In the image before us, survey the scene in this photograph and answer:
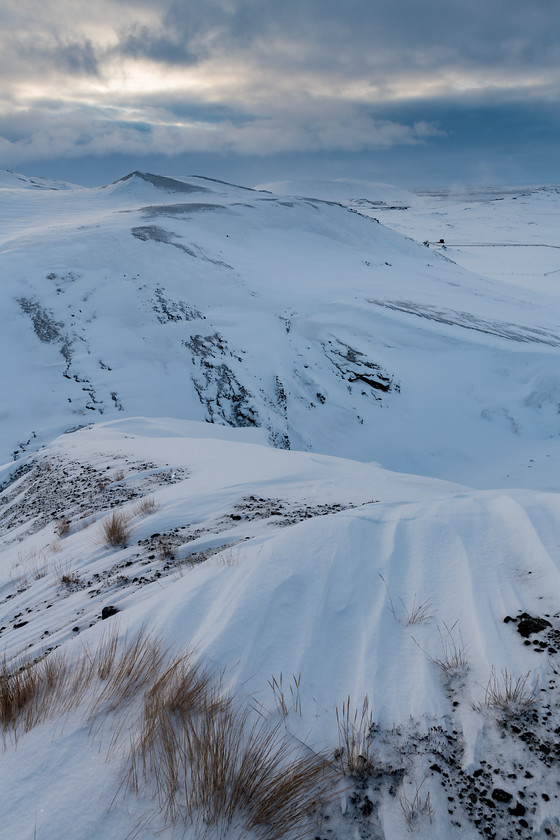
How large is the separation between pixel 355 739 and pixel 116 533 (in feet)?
8.68

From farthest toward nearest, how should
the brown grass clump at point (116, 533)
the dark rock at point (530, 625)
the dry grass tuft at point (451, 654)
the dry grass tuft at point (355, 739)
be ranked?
the brown grass clump at point (116, 533), the dark rock at point (530, 625), the dry grass tuft at point (451, 654), the dry grass tuft at point (355, 739)

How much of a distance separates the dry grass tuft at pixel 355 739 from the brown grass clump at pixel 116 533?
8.15ft

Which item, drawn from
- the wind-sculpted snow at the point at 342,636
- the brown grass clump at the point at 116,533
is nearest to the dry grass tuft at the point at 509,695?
the wind-sculpted snow at the point at 342,636

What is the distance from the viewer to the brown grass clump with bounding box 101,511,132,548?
3.61m

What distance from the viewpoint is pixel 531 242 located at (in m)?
65.5

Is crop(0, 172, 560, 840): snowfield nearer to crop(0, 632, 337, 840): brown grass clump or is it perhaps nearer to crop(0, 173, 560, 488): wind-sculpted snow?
crop(0, 632, 337, 840): brown grass clump

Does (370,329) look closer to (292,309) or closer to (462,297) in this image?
(292,309)

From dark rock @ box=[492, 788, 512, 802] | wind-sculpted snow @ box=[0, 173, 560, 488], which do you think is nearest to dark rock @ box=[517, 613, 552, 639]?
dark rock @ box=[492, 788, 512, 802]

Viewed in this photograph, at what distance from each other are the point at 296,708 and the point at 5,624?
225cm

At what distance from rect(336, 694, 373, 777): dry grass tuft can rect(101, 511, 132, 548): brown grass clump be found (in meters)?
2.49

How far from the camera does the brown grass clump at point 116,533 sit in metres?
3.61

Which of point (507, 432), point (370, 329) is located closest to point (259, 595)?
point (507, 432)

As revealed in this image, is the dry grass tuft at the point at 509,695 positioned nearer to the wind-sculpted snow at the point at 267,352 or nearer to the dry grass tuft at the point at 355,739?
the dry grass tuft at the point at 355,739

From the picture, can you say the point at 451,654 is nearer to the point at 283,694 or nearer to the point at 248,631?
the point at 283,694
